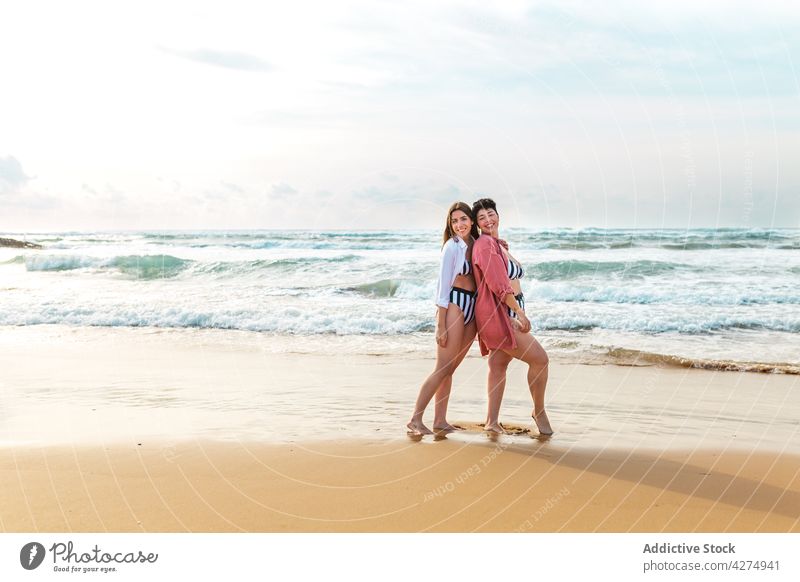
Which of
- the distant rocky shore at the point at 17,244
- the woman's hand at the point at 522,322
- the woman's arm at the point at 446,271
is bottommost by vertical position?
the distant rocky shore at the point at 17,244

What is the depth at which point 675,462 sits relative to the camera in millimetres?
5875

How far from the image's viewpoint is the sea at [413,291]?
13047mm

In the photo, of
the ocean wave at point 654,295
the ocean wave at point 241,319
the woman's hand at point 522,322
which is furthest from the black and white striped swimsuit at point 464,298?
the ocean wave at point 654,295

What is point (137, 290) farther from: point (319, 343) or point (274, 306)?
point (319, 343)

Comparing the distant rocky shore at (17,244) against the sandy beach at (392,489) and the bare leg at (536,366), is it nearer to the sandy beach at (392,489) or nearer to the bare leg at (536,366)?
the sandy beach at (392,489)

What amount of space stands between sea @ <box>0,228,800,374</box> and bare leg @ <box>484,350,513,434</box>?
495cm

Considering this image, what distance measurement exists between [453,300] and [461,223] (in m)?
0.66

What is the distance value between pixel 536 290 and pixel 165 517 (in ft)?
49.9

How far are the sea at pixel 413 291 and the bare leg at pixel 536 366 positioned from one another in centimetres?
489

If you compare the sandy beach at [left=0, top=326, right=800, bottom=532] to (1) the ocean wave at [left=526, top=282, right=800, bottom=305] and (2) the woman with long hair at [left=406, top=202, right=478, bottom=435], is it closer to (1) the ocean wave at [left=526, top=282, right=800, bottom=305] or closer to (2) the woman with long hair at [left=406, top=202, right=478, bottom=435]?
(2) the woman with long hair at [left=406, top=202, right=478, bottom=435]

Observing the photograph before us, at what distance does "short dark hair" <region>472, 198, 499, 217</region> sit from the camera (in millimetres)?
6448

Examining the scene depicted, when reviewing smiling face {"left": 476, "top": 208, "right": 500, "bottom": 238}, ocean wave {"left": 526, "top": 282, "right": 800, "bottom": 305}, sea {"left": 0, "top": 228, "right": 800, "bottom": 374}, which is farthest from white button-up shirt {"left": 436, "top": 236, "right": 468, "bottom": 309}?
ocean wave {"left": 526, "top": 282, "right": 800, "bottom": 305}

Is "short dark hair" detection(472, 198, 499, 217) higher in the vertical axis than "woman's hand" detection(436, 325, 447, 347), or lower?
higher

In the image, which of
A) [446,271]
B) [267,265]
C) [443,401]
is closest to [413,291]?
[267,265]
